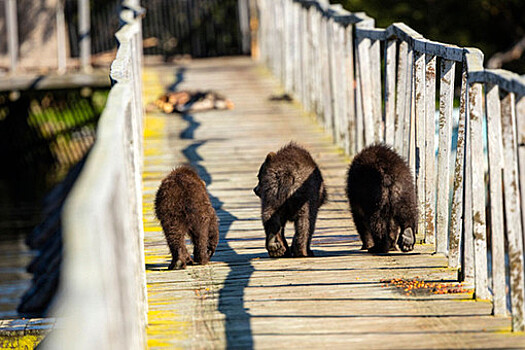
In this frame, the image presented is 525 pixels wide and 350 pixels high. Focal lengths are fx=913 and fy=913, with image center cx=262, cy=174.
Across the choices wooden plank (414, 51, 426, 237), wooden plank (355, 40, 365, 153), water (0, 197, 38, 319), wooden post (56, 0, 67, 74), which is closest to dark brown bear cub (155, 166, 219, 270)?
wooden plank (414, 51, 426, 237)

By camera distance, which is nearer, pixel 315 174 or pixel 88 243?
pixel 88 243

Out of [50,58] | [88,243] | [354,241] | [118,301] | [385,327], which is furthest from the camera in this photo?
[50,58]

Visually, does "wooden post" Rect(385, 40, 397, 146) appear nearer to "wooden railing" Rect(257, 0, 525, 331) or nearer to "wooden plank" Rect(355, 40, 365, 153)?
"wooden railing" Rect(257, 0, 525, 331)

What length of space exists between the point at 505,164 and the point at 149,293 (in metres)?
2.57

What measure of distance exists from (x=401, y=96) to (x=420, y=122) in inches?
33.5

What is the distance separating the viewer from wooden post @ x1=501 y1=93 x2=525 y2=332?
507cm

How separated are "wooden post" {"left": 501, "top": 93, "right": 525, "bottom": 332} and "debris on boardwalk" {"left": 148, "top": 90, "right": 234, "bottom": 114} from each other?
33.5 feet

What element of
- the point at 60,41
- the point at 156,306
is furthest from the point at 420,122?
the point at 60,41

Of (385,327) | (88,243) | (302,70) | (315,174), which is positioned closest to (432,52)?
(315,174)

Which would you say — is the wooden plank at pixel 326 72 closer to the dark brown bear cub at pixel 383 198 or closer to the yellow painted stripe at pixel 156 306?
the yellow painted stripe at pixel 156 306

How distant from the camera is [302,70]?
15.0m

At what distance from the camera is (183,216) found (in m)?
6.71

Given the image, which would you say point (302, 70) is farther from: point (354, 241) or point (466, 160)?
point (466, 160)

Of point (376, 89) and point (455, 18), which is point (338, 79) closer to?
point (376, 89)
